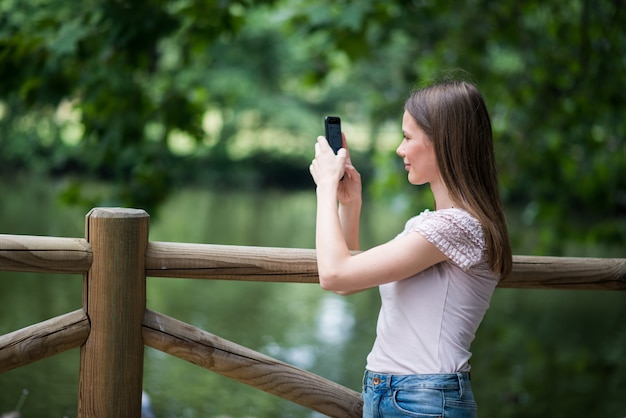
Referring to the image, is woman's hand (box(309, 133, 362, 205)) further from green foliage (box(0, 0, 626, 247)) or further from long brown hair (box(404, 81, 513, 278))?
green foliage (box(0, 0, 626, 247))

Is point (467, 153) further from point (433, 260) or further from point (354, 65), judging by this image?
point (354, 65)

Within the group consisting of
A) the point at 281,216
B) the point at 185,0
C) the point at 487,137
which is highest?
the point at 185,0

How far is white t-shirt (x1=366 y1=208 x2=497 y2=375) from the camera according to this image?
1.77 m

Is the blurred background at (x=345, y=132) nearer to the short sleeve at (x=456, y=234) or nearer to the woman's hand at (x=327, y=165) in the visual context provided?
the woman's hand at (x=327, y=165)

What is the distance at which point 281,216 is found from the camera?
1592cm

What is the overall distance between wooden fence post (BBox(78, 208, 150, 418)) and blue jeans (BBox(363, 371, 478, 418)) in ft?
2.11

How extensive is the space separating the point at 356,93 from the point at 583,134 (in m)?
18.3

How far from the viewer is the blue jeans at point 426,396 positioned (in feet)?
5.75

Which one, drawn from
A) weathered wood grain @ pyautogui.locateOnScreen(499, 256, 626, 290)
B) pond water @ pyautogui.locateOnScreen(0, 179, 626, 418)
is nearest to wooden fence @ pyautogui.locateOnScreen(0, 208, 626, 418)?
weathered wood grain @ pyautogui.locateOnScreen(499, 256, 626, 290)

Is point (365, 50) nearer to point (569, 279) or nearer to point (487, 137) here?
point (569, 279)

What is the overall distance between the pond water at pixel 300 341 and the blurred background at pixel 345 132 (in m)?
0.02

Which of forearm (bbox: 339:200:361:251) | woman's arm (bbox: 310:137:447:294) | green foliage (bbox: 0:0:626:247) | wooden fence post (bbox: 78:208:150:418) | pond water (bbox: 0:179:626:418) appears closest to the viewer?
woman's arm (bbox: 310:137:447:294)

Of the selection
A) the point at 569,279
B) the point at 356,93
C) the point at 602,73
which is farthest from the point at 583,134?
the point at 356,93

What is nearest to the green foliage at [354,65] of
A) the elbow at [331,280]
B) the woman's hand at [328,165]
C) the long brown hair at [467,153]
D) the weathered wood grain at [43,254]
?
the long brown hair at [467,153]
